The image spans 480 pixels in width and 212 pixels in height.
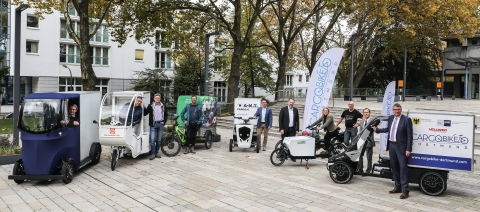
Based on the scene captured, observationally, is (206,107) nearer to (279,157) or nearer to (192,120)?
(192,120)

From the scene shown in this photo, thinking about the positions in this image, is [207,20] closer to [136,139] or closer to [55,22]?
[136,139]

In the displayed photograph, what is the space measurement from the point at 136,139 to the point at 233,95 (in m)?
14.4

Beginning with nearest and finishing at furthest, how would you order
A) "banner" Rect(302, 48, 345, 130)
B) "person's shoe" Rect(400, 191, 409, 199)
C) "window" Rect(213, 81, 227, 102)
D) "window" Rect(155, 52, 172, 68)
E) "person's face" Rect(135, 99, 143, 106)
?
"person's shoe" Rect(400, 191, 409, 199)
"person's face" Rect(135, 99, 143, 106)
"banner" Rect(302, 48, 345, 130)
"window" Rect(155, 52, 172, 68)
"window" Rect(213, 81, 227, 102)

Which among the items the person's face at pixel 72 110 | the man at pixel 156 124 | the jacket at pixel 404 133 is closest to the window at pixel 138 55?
the man at pixel 156 124

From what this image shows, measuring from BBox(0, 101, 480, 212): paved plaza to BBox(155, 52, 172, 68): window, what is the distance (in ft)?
119

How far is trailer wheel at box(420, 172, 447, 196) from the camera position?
7.19 m

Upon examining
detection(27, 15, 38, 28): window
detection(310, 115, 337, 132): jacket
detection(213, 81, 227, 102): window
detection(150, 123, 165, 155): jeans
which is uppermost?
detection(27, 15, 38, 28): window

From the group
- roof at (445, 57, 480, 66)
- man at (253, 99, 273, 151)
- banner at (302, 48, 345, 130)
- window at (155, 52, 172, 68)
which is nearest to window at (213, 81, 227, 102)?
window at (155, 52, 172, 68)

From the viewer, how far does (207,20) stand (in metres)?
23.8

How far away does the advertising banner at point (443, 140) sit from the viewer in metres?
7.05

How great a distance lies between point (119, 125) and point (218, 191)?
3.26 m

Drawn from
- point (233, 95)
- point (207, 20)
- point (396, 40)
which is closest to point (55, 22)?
point (207, 20)

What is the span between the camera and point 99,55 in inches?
1577

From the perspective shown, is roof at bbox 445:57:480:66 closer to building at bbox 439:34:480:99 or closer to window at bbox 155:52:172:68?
building at bbox 439:34:480:99
